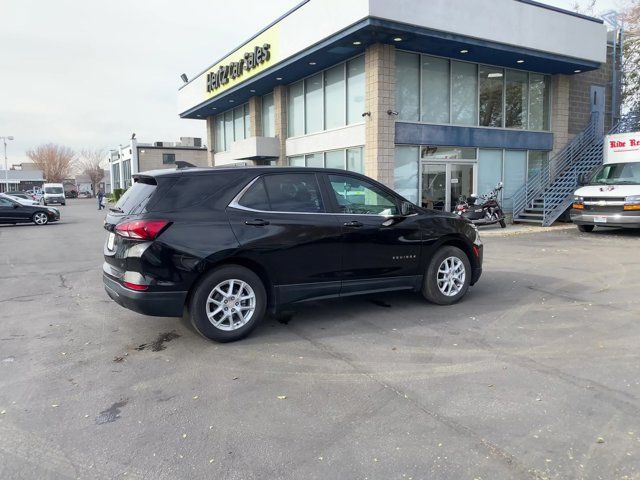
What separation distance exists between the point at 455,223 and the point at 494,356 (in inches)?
87.6

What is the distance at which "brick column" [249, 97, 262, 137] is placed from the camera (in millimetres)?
22531

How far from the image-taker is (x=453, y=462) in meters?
2.90

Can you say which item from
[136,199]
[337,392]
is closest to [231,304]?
[136,199]

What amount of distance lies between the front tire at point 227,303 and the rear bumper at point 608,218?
1130 centimetres

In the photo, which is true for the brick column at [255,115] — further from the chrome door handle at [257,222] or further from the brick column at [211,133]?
the chrome door handle at [257,222]

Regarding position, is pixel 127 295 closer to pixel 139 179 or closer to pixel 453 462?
pixel 139 179

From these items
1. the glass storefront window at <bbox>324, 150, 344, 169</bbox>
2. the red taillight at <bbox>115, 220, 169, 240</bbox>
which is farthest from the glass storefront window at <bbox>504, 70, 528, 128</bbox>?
the red taillight at <bbox>115, 220, 169, 240</bbox>

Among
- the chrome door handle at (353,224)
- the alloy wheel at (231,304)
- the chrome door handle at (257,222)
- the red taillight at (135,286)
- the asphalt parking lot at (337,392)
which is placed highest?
the chrome door handle at (257,222)

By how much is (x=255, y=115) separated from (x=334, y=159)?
251 inches

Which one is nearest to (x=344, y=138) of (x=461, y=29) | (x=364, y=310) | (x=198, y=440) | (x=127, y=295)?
(x=461, y=29)

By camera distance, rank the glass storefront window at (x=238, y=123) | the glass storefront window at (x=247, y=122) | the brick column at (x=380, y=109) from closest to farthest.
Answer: the brick column at (x=380, y=109) < the glass storefront window at (x=247, y=122) < the glass storefront window at (x=238, y=123)

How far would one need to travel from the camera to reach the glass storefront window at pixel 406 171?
15.9 m

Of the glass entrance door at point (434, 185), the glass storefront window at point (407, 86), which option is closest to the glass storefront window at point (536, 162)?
the glass entrance door at point (434, 185)

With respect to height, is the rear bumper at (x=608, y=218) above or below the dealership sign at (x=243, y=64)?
below
